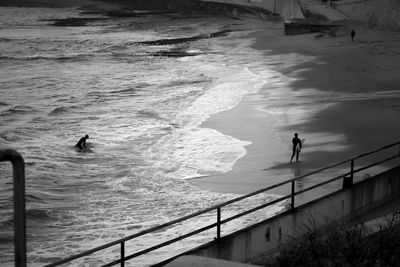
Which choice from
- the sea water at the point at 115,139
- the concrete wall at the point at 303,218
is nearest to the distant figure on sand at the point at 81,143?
the sea water at the point at 115,139

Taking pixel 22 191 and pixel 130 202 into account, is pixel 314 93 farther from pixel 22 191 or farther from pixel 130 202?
pixel 22 191

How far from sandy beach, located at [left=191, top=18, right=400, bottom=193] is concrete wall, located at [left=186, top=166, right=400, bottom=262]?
4709mm

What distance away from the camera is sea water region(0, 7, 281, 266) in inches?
562

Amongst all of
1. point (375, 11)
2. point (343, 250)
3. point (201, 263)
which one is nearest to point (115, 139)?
point (343, 250)

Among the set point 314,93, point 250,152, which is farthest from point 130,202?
point 314,93

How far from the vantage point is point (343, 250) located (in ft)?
21.1

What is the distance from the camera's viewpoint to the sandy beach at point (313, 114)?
18.1m

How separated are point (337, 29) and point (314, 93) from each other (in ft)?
88.4

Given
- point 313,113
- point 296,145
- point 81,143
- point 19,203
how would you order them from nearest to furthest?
point 19,203
point 296,145
point 81,143
point 313,113

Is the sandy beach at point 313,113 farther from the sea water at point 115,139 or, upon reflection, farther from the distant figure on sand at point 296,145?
the sea water at point 115,139

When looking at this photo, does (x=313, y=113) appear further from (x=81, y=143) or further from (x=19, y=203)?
(x=19, y=203)

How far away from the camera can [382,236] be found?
6941 millimetres

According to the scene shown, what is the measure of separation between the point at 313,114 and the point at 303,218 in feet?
49.0

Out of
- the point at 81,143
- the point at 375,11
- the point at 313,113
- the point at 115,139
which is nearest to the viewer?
the point at 81,143
